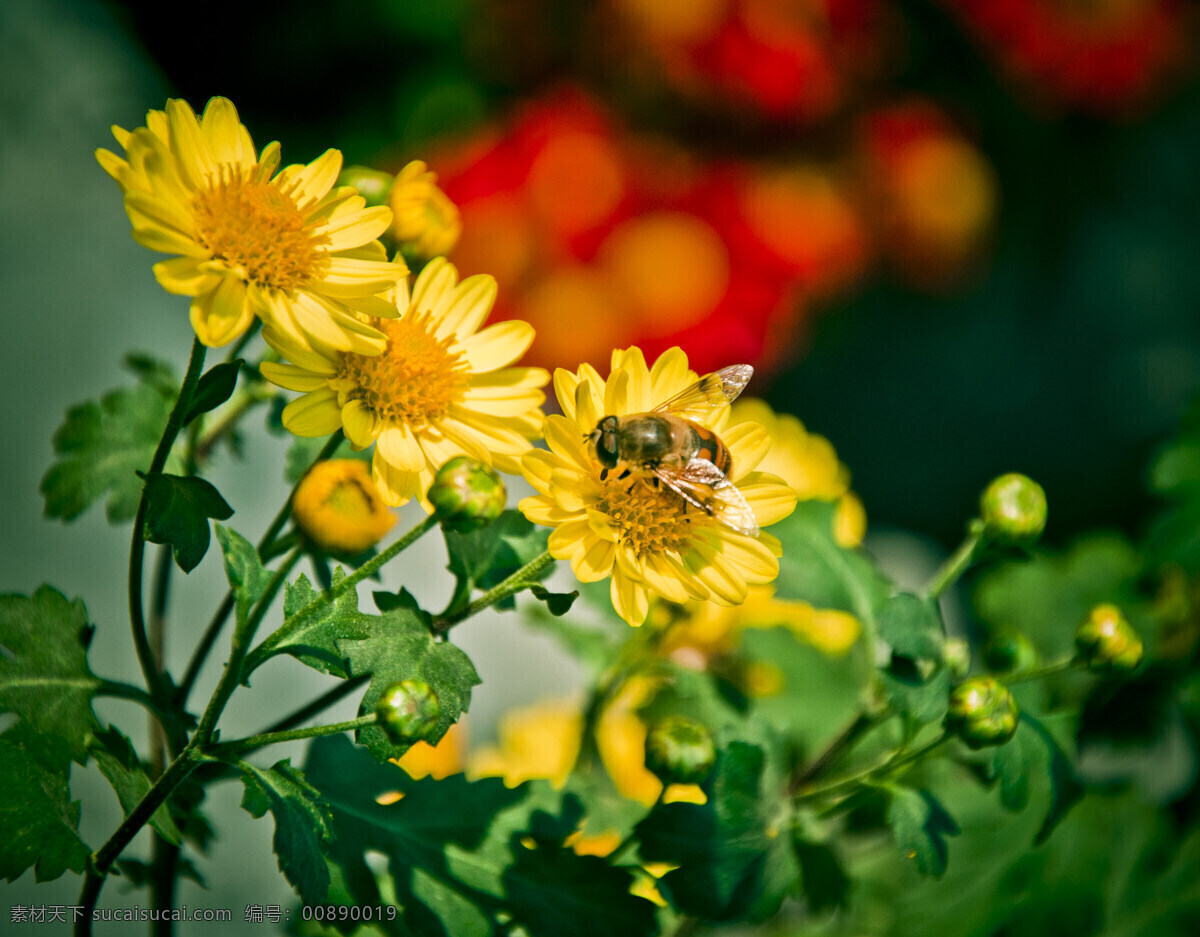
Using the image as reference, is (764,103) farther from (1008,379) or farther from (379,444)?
(379,444)

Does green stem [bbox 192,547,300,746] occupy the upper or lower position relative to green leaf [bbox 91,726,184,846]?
upper

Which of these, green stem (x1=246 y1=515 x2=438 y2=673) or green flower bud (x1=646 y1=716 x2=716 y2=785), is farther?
green flower bud (x1=646 y1=716 x2=716 y2=785)

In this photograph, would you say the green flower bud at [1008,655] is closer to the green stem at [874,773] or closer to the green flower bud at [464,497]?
the green stem at [874,773]

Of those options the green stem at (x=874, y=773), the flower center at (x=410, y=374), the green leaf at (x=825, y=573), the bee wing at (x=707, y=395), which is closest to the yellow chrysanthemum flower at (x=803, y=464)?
the green leaf at (x=825, y=573)

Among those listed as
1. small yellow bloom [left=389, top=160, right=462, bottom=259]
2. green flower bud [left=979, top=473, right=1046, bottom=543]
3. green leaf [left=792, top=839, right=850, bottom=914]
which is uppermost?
small yellow bloom [left=389, top=160, right=462, bottom=259]

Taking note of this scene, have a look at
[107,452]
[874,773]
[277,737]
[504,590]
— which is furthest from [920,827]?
[107,452]

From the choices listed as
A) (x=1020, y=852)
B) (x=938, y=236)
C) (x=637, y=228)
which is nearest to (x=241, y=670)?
(x=1020, y=852)

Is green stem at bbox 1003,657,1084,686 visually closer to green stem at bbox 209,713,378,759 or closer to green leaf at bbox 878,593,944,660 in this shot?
green leaf at bbox 878,593,944,660

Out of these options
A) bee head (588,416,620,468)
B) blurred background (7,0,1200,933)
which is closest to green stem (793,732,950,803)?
bee head (588,416,620,468)
